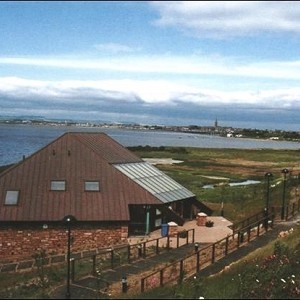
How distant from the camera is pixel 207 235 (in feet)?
93.2

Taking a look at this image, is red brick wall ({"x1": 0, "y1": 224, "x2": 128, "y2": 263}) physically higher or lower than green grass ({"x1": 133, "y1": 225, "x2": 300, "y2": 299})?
lower

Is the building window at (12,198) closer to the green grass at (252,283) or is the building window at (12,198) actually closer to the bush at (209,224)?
the bush at (209,224)

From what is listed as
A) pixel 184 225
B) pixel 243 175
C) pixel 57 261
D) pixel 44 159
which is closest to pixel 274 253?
pixel 57 261

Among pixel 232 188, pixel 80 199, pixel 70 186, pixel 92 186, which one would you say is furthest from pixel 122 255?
pixel 232 188

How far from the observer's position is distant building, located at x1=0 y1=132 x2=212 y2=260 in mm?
26703

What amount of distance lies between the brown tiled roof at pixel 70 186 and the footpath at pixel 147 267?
489cm

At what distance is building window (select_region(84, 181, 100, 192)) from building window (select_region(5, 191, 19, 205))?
133 inches

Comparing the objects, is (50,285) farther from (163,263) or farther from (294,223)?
(294,223)

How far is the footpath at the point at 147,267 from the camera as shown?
1686 cm

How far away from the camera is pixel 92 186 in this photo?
29.2 meters

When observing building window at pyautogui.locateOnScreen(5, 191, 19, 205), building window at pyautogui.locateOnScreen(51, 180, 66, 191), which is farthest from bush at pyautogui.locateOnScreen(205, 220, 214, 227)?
building window at pyautogui.locateOnScreen(5, 191, 19, 205)

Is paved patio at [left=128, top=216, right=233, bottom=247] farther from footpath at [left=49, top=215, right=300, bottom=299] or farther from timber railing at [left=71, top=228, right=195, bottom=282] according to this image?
footpath at [left=49, top=215, right=300, bottom=299]

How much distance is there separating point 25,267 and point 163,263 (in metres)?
5.95

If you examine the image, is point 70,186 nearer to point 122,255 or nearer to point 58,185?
point 58,185
